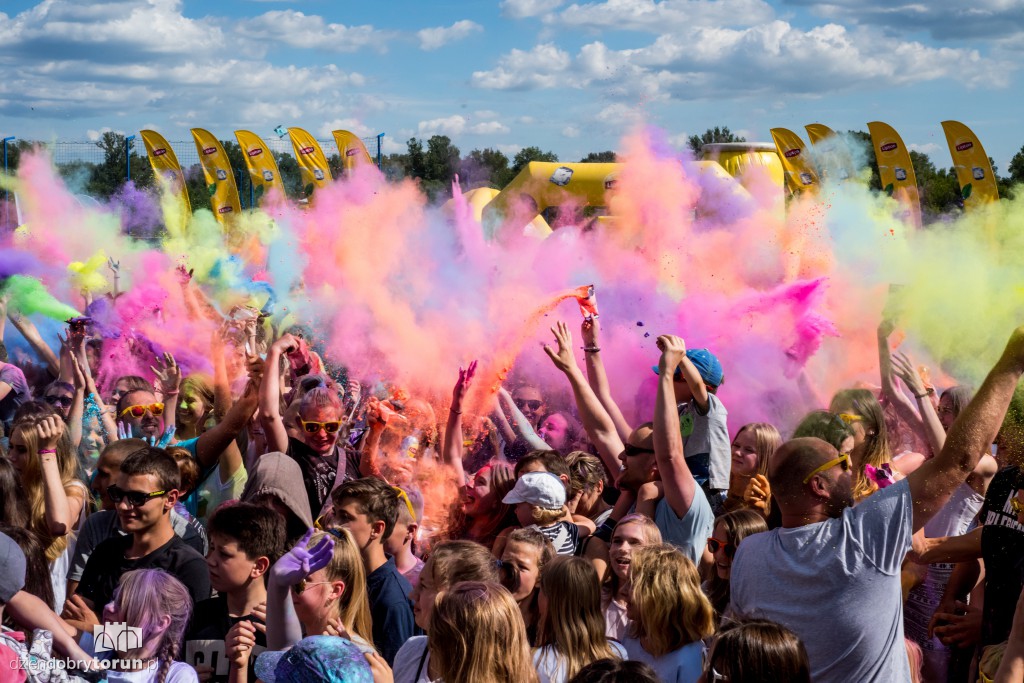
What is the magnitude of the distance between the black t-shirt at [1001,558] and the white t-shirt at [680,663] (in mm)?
1218

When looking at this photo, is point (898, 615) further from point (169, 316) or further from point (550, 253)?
point (169, 316)

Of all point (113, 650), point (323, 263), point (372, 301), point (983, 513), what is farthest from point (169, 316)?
point (983, 513)

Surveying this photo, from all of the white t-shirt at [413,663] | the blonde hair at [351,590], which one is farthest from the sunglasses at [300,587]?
the white t-shirt at [413,663]

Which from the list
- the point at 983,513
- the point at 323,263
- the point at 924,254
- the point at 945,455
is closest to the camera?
the point at 945,455

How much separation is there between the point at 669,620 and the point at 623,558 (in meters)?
0.54

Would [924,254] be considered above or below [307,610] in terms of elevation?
above

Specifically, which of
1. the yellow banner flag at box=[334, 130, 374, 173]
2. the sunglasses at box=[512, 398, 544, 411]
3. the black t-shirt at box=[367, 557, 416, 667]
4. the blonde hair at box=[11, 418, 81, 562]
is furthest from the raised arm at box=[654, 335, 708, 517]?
the yellow banner flag at box=[334, 130, 374, 173]

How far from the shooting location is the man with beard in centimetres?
287

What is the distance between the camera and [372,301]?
9422 millimetres

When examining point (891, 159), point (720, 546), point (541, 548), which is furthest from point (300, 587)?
point (891, 159)

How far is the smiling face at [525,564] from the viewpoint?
3.80m

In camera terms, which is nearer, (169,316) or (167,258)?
(169,316)

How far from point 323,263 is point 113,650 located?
732 cm

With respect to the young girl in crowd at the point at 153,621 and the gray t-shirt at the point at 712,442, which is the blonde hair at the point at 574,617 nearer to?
the young girl in crowd at the point at 153,621
